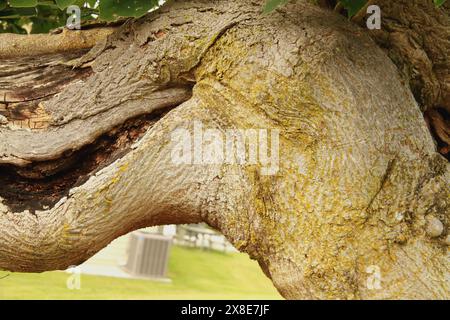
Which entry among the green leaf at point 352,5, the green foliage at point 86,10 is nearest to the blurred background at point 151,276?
the green foliage at point 86,10

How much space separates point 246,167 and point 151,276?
32.4ft

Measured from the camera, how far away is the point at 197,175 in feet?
6.77

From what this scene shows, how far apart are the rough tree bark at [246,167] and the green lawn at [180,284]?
17.9ft

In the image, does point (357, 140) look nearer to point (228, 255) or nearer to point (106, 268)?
point (106, 268)

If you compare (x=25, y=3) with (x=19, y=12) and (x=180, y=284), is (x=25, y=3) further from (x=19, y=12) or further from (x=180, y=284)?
(x=180, y=284)

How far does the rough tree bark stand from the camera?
1853mm

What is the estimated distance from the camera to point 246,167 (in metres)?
2.01

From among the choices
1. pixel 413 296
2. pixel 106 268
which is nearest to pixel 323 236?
pixel 413 296

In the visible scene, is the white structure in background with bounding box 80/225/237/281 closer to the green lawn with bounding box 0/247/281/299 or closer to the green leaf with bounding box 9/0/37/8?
the green lawn with bounding box 0/247/281/299

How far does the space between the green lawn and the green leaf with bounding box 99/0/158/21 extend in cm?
564

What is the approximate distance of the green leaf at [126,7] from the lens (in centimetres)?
218

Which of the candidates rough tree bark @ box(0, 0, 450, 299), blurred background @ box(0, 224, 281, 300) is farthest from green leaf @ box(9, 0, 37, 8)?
blurred background @ box(0, 224, 281, 300)

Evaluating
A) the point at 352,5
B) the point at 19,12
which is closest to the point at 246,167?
the point at 352,5
